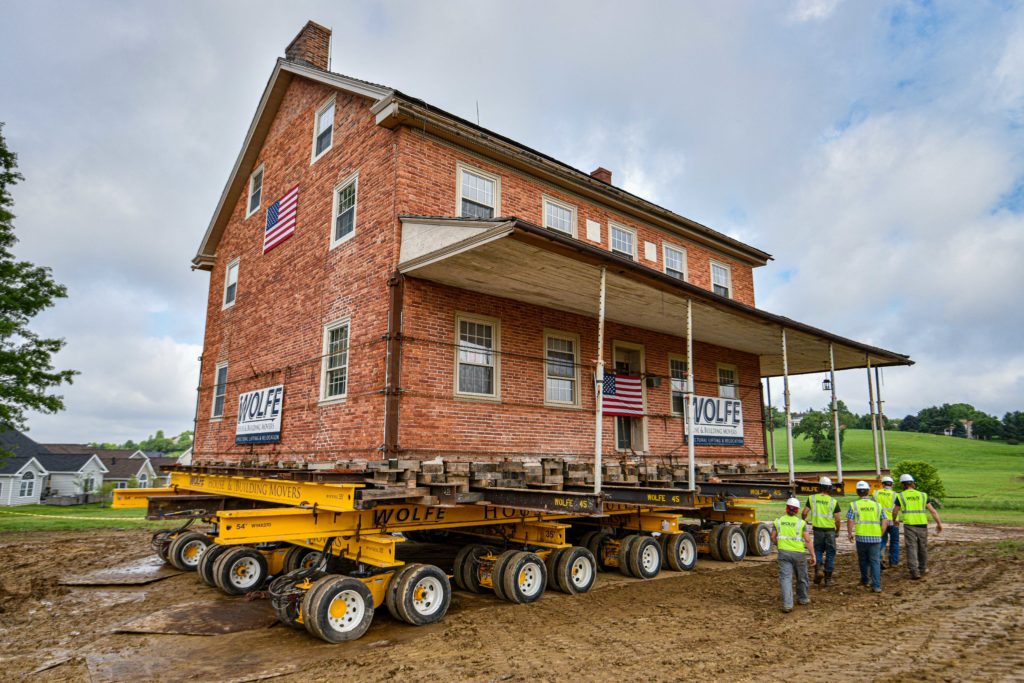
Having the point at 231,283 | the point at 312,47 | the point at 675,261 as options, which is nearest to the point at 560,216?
the point at 675,261

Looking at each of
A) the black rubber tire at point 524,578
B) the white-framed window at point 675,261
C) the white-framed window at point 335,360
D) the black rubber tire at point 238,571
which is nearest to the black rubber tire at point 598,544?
the black rubber tire at point 524,578

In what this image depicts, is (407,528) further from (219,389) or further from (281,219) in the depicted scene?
(219,389)

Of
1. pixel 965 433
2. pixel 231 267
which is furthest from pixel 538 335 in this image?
pixel 965 433

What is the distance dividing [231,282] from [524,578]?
13.6 meters

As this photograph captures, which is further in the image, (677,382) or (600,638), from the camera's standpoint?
(677,382)

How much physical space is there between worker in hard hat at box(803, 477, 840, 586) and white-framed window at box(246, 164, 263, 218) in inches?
624

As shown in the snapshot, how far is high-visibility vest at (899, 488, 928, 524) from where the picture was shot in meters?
11.7

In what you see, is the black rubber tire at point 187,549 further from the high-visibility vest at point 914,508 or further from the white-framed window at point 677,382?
the high-visibility vest at point 914,508

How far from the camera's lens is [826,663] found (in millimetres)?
6609

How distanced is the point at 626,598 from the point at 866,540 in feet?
14.3

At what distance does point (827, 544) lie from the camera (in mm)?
11414

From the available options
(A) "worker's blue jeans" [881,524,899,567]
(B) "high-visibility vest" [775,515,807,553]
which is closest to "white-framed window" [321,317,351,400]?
(B) "high-visibility vest" [775,515,807,553]

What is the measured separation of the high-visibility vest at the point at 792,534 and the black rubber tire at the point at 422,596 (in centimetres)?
517

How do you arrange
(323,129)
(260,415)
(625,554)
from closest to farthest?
(625,554) → (260,415) → (323,129)
